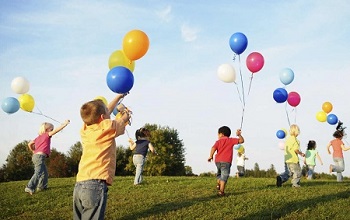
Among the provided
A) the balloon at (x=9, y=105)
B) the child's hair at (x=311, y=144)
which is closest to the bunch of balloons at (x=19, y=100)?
the balloon at (x=9, y=105)

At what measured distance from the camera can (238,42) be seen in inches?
456

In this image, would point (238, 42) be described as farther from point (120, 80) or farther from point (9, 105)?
point (9, 105)

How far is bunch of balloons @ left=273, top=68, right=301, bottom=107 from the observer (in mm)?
13812

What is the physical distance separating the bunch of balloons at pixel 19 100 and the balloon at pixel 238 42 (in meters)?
7.59

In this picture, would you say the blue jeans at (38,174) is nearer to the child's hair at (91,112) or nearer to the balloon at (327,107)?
the child's hair at (91,112)

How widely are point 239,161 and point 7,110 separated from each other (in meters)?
14.4

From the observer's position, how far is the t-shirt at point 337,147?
50.8 ft

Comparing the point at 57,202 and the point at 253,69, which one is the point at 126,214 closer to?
the point at 57,202

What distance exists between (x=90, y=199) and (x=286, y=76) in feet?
37.2

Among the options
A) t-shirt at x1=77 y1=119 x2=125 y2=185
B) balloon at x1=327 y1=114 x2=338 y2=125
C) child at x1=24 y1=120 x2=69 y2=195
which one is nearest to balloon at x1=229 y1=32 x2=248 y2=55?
child at x1=24 y1=120 x2=69 y2=195

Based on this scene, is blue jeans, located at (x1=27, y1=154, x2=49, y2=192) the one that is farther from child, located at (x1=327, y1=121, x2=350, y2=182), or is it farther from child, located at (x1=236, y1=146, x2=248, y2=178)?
child, located at (x1=236, y1=146, x2=248, y2=178)

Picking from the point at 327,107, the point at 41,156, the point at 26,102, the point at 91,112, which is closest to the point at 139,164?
the point at 41,156

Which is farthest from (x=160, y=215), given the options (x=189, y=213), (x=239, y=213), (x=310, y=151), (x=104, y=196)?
(x=310, y=151)

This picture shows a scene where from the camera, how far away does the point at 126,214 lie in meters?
7.19
